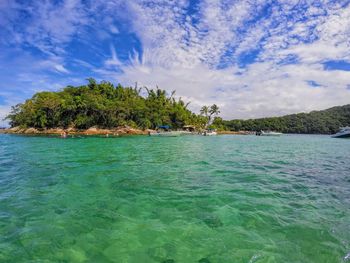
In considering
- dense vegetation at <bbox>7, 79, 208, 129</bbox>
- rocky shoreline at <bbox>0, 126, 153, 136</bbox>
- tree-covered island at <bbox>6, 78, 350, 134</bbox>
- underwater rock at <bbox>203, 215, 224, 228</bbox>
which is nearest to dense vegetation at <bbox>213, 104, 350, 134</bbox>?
tree-covered island at <bbox>6, 78, 350, 134</bbox>

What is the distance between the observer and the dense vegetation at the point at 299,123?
120812mm

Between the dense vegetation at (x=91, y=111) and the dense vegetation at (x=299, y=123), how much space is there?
50559mm

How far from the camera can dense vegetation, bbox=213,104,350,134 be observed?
121 meters

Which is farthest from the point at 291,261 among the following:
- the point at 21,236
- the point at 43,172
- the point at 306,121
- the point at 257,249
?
the point at 306,121

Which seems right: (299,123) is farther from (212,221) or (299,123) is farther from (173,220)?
(173,220)

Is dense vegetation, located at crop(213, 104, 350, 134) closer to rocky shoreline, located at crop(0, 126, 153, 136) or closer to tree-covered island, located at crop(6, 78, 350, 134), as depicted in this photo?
tree-covered island, located at crop(6, 78, 350, 134)

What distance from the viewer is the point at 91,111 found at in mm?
69938

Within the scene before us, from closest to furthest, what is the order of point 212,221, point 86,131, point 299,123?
point 212,221
point 86,131
point 299,123

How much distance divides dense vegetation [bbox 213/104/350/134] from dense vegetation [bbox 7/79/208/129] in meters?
50.6

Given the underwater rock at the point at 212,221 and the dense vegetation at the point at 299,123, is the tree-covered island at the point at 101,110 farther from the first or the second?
the underwater rock at the point at 212,221

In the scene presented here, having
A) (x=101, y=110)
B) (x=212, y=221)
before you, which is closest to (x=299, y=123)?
(x=101, y=110)

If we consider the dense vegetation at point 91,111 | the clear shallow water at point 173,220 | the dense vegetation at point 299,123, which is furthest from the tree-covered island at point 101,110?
the clear shallow water at point 173,220

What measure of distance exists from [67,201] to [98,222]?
6.14 feet

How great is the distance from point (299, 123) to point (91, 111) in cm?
11262
